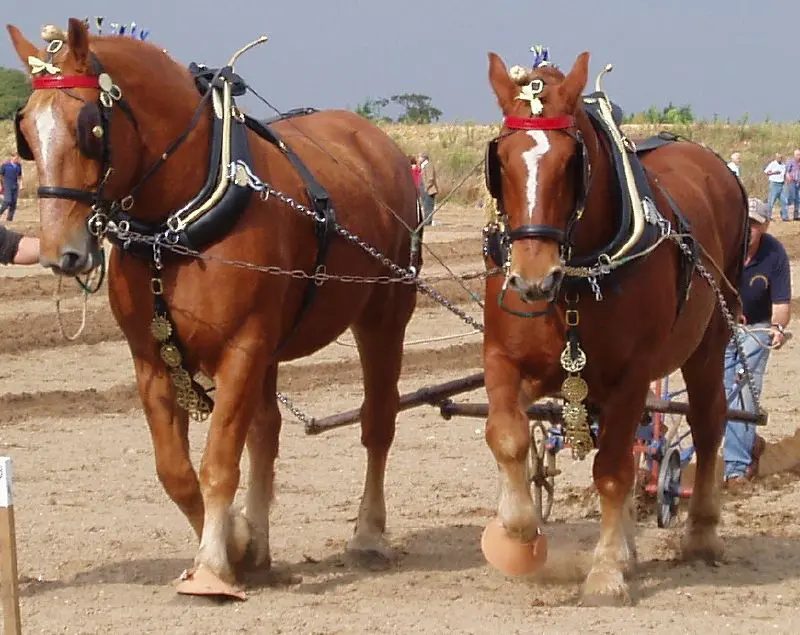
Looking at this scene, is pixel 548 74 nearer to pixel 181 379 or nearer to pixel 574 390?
pixel 574 390

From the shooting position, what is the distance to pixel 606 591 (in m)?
6.68

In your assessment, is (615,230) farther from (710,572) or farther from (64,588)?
(64,588)

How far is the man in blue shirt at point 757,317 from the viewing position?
9.77 metres

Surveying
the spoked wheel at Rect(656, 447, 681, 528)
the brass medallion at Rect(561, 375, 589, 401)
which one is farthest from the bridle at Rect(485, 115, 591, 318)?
the spoked wheel at Rect(656, 447, 681, 528)

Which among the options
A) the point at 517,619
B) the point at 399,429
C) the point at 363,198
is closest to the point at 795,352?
the point at 399,429

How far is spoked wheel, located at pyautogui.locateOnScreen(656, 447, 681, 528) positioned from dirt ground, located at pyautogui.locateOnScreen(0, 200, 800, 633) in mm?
104

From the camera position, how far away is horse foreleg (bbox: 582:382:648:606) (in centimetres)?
669

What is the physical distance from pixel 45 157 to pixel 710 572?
400 centimetres

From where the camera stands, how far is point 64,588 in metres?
6.78

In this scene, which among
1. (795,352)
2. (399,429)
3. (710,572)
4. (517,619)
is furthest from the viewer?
(795,352)

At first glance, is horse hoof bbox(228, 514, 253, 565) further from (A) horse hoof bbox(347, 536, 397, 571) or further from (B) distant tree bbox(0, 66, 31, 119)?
(B) distant tree bbox(0, 66, 31, 119)

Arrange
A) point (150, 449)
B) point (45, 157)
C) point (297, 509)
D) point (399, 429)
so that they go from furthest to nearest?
1. point (399, 429)
2. point (150, 449)
3. point (297, 509)
4. point (45, 157)

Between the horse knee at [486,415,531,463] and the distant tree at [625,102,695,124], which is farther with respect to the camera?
the distant tree at [625,102,695,124]

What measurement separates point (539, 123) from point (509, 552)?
187cm
